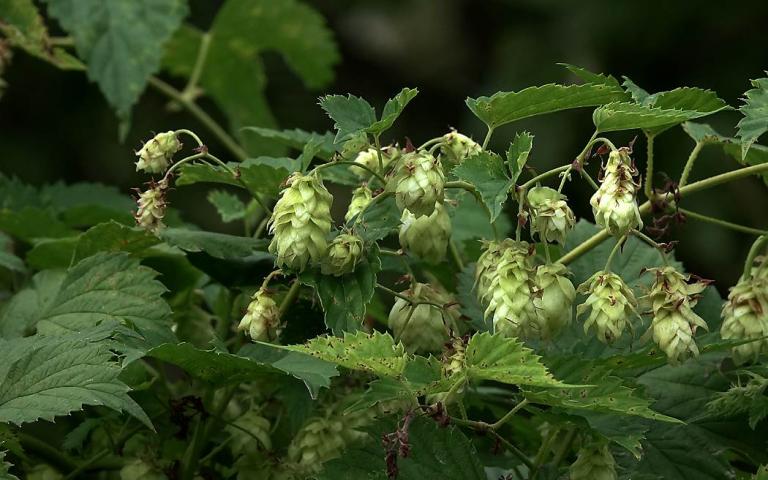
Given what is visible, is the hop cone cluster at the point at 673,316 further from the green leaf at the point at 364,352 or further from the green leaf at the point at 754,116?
the green leaf at the point at 364,352

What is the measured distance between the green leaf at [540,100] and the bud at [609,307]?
164mm

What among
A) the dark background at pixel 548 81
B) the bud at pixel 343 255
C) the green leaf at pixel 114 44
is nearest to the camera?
the bud at pixel 343 255

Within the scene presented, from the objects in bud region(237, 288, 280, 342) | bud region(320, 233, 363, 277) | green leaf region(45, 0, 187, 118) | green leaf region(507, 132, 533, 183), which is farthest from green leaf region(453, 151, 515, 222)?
green leaf region(45, 0, 187, 118)

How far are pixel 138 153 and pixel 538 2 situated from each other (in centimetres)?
337

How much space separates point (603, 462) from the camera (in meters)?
1.10

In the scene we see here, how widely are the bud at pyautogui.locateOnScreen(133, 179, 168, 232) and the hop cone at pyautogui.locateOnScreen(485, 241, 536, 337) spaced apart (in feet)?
1.11

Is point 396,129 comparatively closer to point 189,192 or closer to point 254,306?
point 189,192

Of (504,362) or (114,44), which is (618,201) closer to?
(504,362)

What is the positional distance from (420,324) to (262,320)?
15cm

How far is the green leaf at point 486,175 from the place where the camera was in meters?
1.09

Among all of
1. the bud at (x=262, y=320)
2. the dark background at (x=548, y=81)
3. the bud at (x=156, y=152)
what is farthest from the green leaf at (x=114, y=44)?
the dark background at (x=548, y=81)

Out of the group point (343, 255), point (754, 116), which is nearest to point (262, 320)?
point (343, 255)

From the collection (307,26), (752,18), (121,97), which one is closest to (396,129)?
(752,18)

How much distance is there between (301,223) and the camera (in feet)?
3.58
